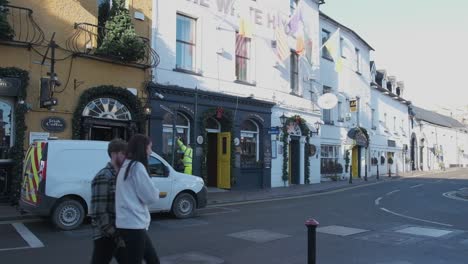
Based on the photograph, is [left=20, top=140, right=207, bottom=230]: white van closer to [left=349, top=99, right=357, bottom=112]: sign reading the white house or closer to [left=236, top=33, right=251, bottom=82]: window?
[left=236, top=33, right=251, bottom=82]: window

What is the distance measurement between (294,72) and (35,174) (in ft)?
55.2

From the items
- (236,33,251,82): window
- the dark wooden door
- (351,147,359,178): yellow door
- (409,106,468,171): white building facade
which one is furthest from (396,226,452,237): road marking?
(409,106,468,171): white building facade

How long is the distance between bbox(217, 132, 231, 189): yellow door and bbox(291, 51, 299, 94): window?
616 centimetres

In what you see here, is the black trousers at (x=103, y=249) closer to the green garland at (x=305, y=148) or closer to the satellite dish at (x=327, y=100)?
the green garland at (x=305, y=148)

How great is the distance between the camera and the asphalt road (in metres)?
7.42

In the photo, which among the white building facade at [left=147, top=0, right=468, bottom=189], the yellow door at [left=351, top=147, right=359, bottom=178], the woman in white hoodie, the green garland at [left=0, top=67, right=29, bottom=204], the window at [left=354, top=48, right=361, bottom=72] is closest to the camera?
the woman in white hoodie

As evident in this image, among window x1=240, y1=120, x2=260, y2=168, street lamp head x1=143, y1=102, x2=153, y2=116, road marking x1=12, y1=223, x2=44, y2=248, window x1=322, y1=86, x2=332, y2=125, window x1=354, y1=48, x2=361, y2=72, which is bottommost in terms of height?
road marking x1=12, y1=223, x2=44, y2=248

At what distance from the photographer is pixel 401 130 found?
143 ft

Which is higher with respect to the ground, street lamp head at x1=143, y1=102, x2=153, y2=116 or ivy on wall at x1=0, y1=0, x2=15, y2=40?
ivy on wall at x1=0, y1=0, x2=15, y2=40

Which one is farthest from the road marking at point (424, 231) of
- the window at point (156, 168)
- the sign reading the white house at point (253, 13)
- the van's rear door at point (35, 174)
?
the sign reading the white house at point (253, 13)

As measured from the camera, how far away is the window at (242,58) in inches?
806

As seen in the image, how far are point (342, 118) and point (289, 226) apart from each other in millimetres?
20838

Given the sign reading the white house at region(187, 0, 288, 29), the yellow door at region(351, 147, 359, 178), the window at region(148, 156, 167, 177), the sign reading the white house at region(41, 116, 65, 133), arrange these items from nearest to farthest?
the window at region(148, 156, 167, 177) → the sign reading the white house at region(41, 116, 65, 133) → the sign reading the white house at region(187, 0, 288, 29) → the yellow door at region(351, 147, 359, 178)

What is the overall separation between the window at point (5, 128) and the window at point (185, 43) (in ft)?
21.3
